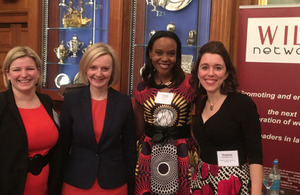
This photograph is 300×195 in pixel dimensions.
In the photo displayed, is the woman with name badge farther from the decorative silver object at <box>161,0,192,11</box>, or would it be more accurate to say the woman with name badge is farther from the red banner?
the decorative silver object at <box>161,0,192,11</box>

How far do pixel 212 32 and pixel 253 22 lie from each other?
0.57 metres

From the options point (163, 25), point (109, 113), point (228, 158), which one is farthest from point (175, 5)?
point (228, 158)

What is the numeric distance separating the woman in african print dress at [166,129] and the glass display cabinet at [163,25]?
123 centimetres

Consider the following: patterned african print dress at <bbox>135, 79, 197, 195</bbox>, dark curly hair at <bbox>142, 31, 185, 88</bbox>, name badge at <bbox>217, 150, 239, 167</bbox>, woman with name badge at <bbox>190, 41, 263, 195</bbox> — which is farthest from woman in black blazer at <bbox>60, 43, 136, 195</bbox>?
name badge at <bbox>217, 150, 239, 167</bbox>

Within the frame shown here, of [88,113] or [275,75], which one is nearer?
[88,113]

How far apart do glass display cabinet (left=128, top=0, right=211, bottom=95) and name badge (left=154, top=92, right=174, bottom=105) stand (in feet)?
4.18

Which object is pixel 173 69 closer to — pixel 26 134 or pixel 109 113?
pixel 109 113

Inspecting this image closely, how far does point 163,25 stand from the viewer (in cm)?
360

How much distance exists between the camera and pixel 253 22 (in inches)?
102

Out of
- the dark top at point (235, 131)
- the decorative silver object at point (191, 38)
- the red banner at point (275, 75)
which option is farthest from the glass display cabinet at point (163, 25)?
the dark top at point (235, 131)

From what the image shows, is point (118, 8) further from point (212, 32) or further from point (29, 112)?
point (29, 112)

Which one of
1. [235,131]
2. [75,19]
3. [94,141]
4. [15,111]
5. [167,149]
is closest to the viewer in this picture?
[235,131]

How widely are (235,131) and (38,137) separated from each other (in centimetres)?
103

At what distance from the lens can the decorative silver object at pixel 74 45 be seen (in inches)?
155
